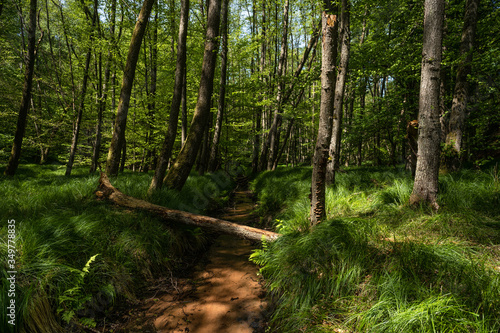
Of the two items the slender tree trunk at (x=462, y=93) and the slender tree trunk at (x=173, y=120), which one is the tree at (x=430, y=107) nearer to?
the slender tree trunk at (x=462, y=93)

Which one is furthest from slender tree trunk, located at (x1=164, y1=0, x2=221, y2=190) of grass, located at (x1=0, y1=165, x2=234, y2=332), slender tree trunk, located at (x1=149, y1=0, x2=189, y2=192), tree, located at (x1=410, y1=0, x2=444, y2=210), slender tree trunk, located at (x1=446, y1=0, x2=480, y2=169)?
slender tree trunk, located at (x1=446, y1=0, x2=480, y2=169)

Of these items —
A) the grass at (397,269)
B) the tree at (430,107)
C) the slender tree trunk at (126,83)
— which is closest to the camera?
the grass at (397,269)

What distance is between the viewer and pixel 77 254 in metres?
2.66

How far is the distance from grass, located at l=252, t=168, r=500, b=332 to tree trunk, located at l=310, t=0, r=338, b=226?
0.39 m

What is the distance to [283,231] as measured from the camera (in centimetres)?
372

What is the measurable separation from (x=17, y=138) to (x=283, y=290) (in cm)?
983

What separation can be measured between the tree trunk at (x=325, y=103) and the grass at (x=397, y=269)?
0.39 metres

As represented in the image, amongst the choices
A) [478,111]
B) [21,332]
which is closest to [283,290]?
[21,332]

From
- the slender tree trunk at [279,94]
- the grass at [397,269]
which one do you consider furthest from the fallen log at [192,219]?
the slender tree trunk at [279,94]

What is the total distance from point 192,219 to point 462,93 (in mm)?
6679

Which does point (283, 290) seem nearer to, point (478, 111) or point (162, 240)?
point (162, 240)

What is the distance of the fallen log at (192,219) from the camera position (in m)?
3.57

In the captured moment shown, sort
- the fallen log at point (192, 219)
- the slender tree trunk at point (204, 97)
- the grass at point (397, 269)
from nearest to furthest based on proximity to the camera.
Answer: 1. the grass at point (397, 269)
2. the fallen log at point (192, 219)
3. the slender tree trunk at point (204, 97)

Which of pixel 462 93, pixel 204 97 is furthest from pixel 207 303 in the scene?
pixel 462 93
